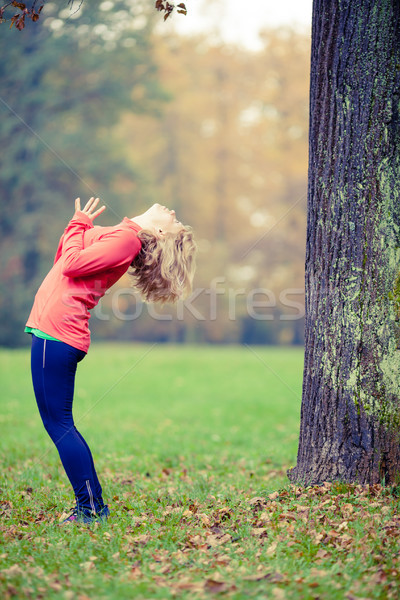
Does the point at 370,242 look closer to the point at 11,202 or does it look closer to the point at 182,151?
the point at 11,202

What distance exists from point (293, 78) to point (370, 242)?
2635 centimetres

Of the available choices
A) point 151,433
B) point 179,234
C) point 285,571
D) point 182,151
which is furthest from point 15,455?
point 182,151

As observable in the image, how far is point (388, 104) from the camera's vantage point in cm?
375

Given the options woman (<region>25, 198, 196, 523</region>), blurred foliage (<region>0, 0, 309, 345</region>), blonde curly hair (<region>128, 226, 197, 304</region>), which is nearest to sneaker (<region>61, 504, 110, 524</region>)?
woman (<region>25, 198, 196, 523</region>)

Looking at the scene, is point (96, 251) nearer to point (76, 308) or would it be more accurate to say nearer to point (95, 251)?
point (95, 251)

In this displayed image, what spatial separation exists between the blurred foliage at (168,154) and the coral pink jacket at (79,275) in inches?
692

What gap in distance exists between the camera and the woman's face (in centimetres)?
371

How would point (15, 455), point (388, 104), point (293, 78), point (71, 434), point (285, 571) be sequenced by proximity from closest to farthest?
point (285, 571) < point (71, 434) < point (388, 104) < point (15, 455) < point (293, 78)

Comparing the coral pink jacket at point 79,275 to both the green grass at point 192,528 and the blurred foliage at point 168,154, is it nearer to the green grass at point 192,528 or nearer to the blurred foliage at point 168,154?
the green grass at point 192,528

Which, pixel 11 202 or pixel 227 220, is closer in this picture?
pixel 11 202

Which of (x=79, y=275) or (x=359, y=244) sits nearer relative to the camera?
(x=79, y=275)

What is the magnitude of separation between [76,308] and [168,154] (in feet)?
85.1

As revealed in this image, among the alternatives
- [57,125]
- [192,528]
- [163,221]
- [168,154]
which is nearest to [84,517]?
[192,528]

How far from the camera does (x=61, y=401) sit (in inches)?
136
